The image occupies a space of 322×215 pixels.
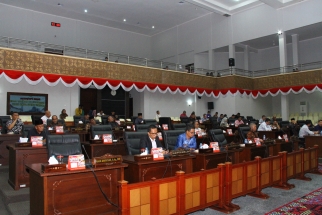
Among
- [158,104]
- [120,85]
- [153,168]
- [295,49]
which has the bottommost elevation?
[153,168]

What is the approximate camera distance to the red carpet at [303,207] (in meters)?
3.93

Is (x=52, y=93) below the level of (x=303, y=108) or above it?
above

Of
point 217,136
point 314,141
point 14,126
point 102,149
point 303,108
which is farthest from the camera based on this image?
point 303,108

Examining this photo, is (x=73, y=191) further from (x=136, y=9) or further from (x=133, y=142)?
(x=136, y=9)

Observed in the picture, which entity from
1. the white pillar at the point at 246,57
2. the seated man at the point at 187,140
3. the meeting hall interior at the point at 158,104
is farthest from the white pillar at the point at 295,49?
the seated man at the point at 187,140

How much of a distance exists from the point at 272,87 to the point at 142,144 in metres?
12.9

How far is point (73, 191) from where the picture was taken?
3.07 metres

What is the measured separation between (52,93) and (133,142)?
9.17 m

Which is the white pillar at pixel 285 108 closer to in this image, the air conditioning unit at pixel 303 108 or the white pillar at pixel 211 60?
the air conditioning unit at pixel 303 108

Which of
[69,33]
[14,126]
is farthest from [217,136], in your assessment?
[69,33]

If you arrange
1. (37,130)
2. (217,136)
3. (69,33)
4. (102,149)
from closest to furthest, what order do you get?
1. (37,130)
2. (102,149)
3. (217,136)
4. (69,33)

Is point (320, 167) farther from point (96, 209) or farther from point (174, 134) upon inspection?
point (96, 209)

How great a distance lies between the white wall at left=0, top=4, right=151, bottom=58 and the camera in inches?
567

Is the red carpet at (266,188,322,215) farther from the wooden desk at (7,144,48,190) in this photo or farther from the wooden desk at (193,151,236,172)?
the wooden desk at (7,144,48,190)
